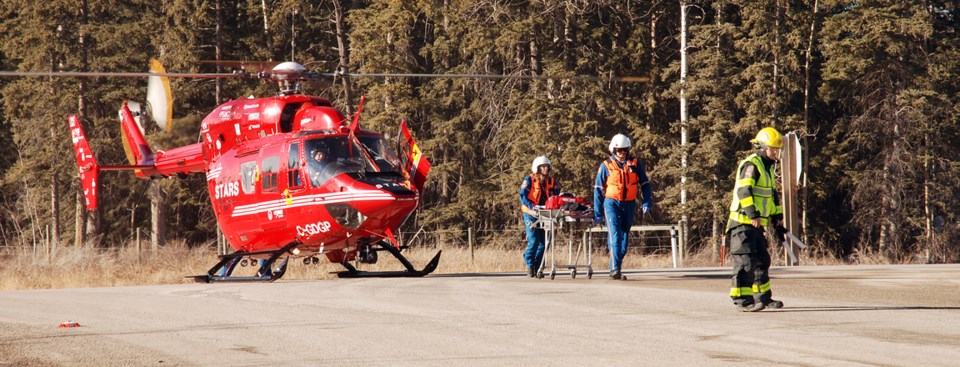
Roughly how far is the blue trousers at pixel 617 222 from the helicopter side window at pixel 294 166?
5593 mm

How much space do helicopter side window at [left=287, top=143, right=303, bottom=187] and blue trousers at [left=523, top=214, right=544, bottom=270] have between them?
13.1 feet

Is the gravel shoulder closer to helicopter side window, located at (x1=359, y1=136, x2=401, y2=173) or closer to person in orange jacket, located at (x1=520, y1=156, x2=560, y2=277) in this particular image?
person in orange jacket, located at (x1=520, y1=156, x2=560, y2=277)

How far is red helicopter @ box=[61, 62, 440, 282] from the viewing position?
58.7 feet

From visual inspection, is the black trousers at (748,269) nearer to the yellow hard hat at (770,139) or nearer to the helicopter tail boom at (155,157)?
the yellow hard hat at (770,139)

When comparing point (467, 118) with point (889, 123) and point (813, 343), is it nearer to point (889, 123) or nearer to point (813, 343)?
point (889, 123)

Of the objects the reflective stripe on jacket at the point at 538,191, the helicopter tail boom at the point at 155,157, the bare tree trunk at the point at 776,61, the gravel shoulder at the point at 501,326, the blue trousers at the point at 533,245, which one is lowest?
the gravel shoulder at the point at 501,326

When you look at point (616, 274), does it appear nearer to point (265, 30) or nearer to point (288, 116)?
point (288, 116)

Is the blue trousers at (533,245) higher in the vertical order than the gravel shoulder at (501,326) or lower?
higher

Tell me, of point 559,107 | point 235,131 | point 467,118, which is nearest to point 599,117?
point 559,107

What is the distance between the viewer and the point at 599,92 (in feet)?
113

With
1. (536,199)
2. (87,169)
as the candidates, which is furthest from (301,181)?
(87,169)

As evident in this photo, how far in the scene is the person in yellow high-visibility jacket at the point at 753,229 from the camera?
10.8 m

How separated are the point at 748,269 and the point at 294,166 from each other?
32.0 ft

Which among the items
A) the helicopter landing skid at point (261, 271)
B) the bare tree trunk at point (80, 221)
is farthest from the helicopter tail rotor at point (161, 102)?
the bare tree trunk at point (80, 221)
